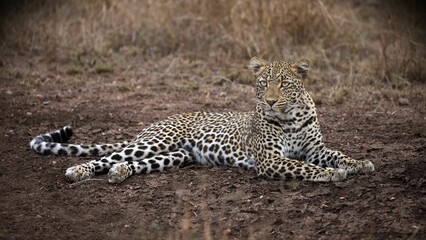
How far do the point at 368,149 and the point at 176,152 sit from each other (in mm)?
2376

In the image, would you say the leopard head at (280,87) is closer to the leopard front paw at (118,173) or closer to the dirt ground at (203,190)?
the dirt ground at (203,190)

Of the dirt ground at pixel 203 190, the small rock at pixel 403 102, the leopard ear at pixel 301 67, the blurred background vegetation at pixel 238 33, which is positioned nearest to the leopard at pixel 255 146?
the leopard ear at pixel 301 67

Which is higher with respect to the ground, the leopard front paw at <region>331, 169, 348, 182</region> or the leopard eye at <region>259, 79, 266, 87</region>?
the leopard eye at <region>259, 79, 266, 87</region>

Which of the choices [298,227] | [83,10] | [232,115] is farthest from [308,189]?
[83,10]

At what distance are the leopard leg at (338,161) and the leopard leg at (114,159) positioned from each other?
1857 millimetres

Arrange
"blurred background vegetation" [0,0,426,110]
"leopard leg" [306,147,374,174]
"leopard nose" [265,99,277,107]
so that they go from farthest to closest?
"blurred background vegetation" [0,0,426,110] → "leopard nose" [265,99,277,107] → "leopard leg" [306,147,374,174]

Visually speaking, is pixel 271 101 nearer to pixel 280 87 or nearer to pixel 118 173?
pixel 280 87

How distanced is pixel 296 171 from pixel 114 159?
2288 millimetres

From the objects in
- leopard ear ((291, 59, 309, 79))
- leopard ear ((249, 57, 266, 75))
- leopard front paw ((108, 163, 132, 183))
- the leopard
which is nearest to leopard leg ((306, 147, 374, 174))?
the leopard

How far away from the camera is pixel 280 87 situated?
8977 millimetres

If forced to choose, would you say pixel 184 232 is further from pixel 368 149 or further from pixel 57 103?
pixel 57 103

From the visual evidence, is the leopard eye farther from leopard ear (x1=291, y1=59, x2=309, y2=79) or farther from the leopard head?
leopard ear (x1=291, y1=59, x2=309, y2=79)

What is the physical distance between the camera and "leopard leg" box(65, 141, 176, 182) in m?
8.98

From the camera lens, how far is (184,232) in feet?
24.6
